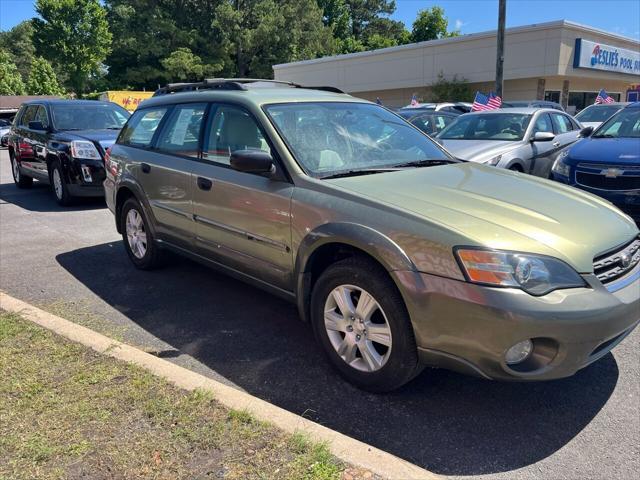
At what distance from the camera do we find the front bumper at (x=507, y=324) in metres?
2.60

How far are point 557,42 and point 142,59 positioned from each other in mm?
34193

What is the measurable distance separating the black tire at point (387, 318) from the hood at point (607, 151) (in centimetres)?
454

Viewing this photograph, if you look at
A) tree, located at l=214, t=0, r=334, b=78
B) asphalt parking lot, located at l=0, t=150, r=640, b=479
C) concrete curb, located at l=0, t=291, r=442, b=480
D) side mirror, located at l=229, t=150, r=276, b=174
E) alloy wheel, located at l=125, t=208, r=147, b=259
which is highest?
tree, located at l=214, t=0, r=334, b=78

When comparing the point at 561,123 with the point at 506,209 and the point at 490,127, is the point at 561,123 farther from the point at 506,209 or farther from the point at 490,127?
the point at 506,209

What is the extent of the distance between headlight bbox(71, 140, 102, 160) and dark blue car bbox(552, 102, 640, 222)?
6.75m

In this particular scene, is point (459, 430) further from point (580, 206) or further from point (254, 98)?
point (254, 98)

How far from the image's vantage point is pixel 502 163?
7.62m

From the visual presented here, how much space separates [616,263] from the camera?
3.05 metres

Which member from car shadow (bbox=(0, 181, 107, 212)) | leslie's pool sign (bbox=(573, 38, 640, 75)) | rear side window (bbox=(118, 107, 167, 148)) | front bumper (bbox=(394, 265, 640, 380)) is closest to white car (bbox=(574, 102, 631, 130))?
car shadow (bbox=(0, 181, 107, 212))

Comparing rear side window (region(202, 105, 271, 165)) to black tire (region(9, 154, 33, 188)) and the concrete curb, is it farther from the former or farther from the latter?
black tire (region(9, 154, 33, 188))

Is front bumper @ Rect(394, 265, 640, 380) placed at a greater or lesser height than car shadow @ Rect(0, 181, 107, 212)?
greater

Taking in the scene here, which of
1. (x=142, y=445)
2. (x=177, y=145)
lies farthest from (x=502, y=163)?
(x=142, y=445)

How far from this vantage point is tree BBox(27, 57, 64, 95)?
167 feet

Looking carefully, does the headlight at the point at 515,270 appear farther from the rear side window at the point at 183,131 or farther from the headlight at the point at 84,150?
the headlight at the point at 84,150
